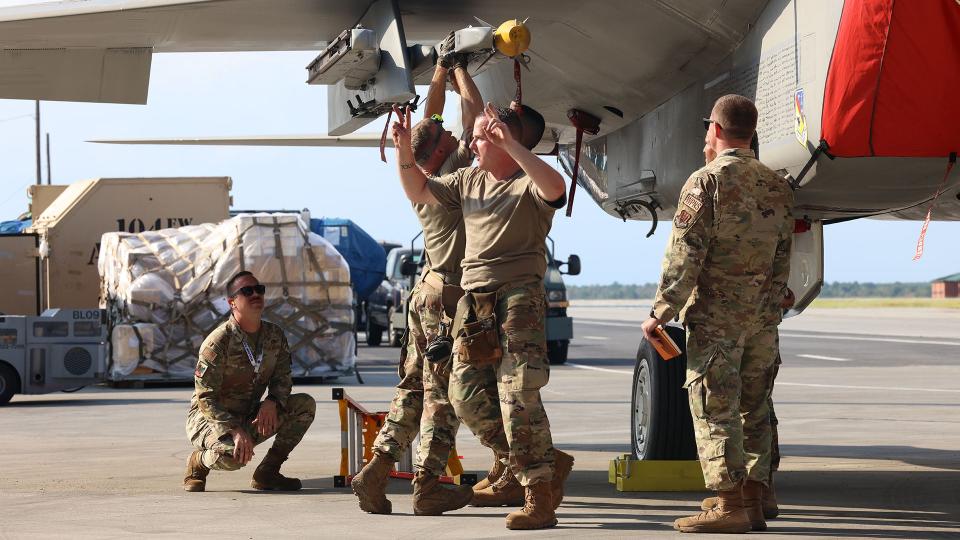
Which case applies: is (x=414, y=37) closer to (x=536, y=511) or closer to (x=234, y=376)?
(x=234, y=376)

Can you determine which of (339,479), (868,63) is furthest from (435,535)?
(868,63)

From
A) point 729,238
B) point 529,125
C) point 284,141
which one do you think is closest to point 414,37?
point 529,125

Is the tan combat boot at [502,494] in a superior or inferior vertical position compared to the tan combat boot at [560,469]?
inferior

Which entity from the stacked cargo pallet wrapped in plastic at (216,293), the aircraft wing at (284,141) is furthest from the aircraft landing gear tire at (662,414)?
the stacked cargo pallet wrapped in plastic at (216,293)

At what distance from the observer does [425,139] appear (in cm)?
752

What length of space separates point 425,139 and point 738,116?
74.5 inches

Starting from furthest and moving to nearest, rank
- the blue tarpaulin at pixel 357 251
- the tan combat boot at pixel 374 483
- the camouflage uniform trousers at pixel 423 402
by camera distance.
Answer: the blue tarpaulin at pixel 357 251 → the tan combat boot at pixel 374 483 → the camouflage uniform trousers at pixel 423 402

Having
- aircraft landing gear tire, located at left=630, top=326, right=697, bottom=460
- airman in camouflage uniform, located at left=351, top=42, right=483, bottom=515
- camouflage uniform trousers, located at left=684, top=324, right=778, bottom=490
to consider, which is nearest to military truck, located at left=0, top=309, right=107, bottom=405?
aircraft landing gear tire, located at left=630, top=326, right=697, bottom=460

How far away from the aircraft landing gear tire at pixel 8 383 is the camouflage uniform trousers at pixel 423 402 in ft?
33.3

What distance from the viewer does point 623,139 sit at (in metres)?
9.95

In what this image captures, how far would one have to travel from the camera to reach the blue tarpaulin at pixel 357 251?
28.4 metres

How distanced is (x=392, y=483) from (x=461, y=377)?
2.27 m

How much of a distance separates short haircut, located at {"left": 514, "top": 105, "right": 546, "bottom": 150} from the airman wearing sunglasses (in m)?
2.33

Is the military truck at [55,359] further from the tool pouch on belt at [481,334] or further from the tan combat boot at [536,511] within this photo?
the tan combat boot at [536,511]
